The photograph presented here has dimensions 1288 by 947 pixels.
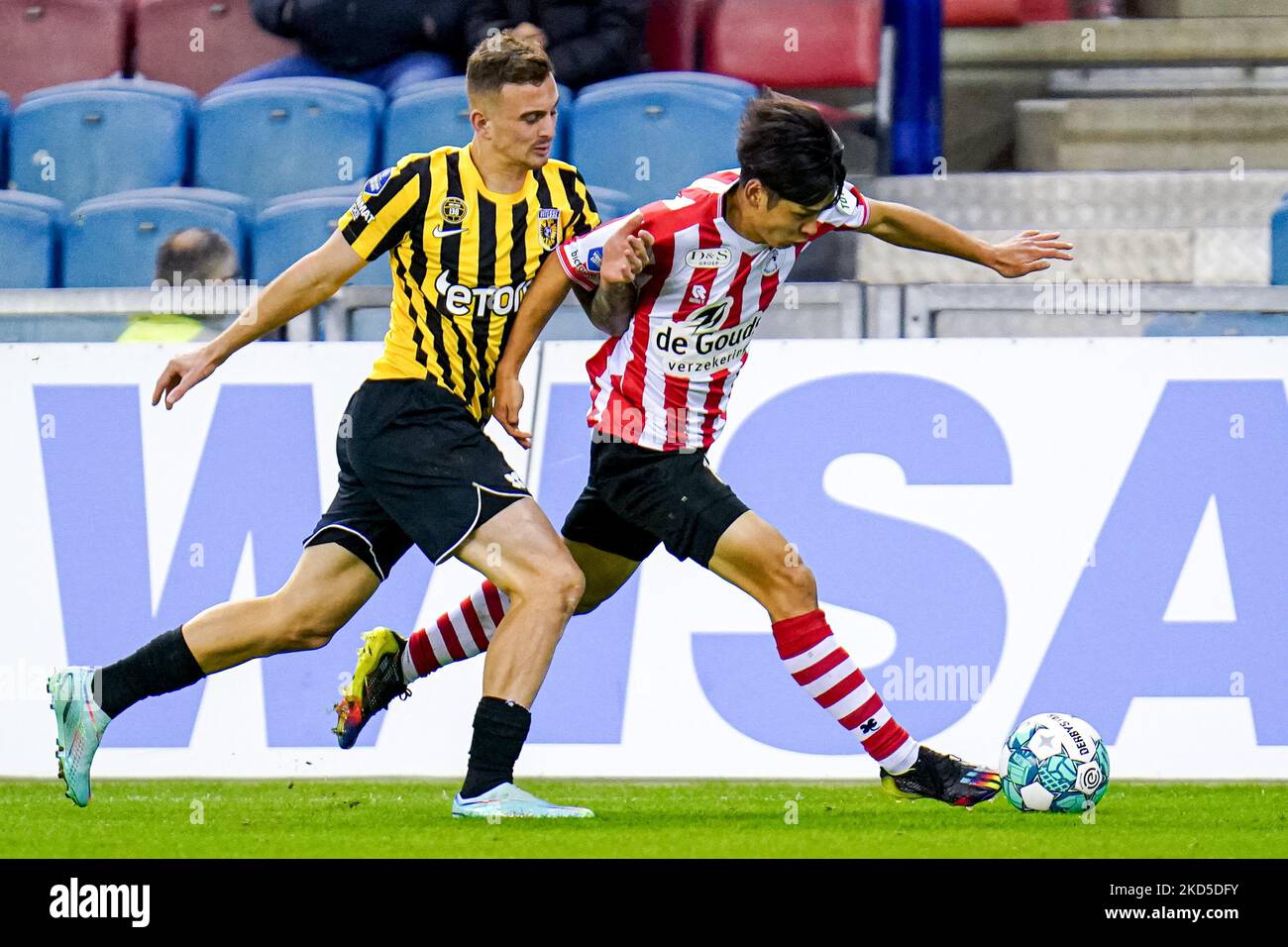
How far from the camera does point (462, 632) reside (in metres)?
5.14

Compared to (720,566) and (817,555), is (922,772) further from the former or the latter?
(817,555)

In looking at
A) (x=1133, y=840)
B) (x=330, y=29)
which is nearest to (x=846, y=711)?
(x=1133, y=840)

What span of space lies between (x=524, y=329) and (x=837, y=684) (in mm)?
1204

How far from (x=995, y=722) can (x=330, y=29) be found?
515cm

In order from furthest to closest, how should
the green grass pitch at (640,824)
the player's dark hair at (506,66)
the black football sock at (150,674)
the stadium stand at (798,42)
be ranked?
the stadium stand at (798,42)
the black football sock at (150,674)
the player's dark hair at (506,66)
the green grass pitch at (640,824)

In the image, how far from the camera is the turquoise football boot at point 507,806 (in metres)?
4.48

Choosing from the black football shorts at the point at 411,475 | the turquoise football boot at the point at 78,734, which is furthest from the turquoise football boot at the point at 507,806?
the turquoise football boot at the point at 78,734

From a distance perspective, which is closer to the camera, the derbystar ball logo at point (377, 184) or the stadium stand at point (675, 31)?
the derbystar ball logo at point (377, 184)

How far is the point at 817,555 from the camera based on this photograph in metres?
6.03

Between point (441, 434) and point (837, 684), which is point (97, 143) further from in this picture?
point (837, 684)

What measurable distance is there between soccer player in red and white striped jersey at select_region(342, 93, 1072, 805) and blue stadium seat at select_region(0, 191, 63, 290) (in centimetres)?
409

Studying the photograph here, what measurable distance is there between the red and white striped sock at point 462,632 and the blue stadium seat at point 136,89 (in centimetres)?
454

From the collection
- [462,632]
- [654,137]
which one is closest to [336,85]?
[654,137]

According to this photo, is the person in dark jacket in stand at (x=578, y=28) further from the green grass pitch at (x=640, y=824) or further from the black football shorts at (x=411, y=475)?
the black football shorts at (x=411, y=475)
